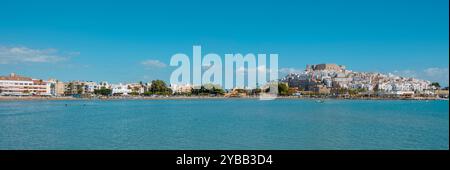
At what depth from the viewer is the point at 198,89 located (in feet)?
308

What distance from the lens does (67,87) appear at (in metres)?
81.4

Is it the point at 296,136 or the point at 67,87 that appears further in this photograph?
the point at 67,87

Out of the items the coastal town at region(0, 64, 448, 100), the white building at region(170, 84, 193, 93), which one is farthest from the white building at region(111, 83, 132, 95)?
the white building at region(170, 84, 193, 93)

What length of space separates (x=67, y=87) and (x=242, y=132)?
73.2 metres

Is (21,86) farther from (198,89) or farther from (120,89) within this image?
(198,89)

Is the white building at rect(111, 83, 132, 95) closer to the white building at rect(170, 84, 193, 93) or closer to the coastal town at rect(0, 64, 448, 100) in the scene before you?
the coastal town at rect(0, 64, 448, 100)

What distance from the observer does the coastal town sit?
70062mm

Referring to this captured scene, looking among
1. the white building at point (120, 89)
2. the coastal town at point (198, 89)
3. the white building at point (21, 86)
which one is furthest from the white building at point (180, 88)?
the white building at point (21, 86)

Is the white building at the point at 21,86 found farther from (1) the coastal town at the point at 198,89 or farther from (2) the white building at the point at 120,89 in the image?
(2) the white building at the point at 120,89

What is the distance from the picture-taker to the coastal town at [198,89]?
70062 mm
